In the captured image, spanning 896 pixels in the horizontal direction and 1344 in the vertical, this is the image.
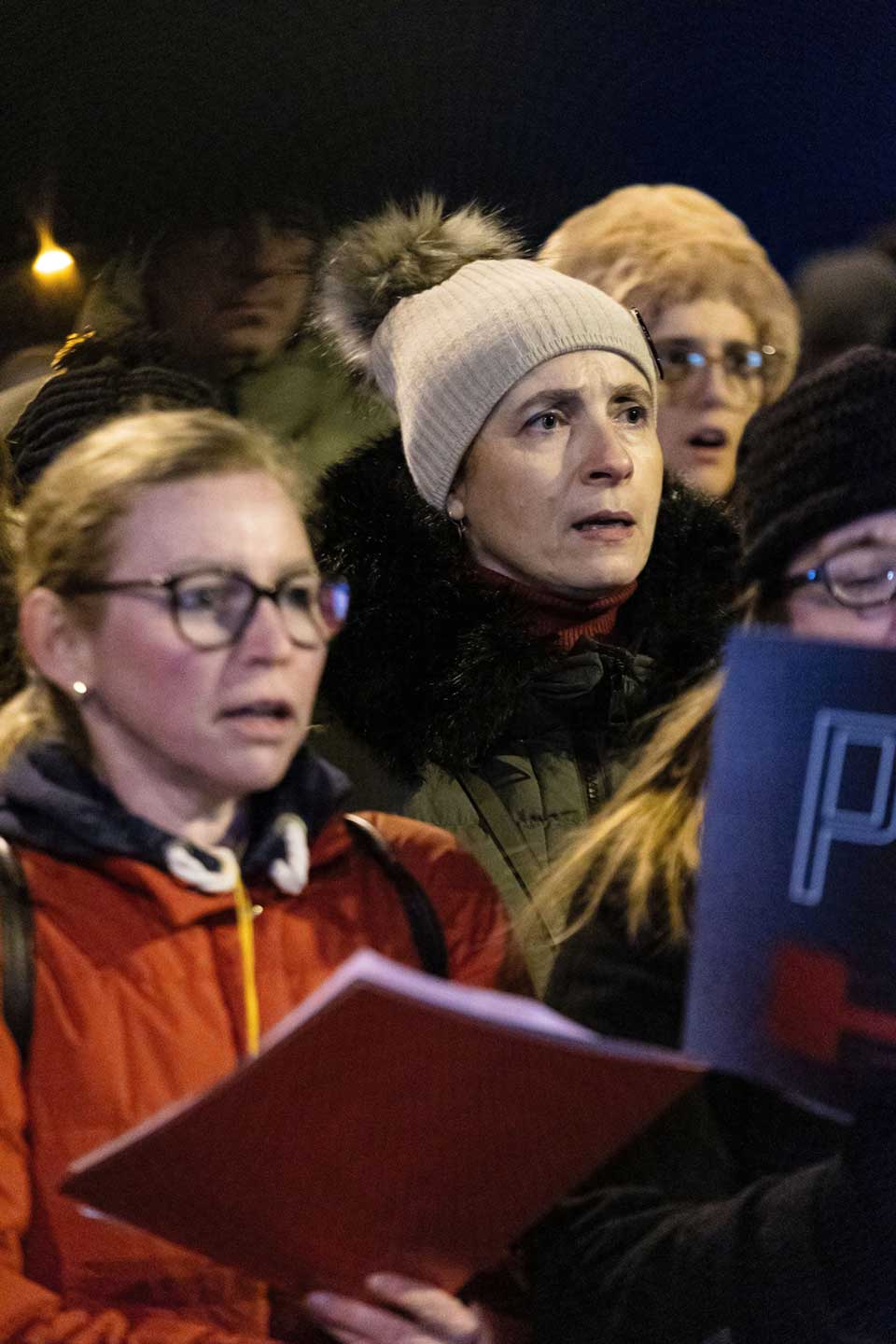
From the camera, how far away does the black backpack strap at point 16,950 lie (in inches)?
42.6

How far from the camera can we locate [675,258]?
57.3 inches

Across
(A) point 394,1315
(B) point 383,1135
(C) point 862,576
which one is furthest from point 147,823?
(C) point 862,576

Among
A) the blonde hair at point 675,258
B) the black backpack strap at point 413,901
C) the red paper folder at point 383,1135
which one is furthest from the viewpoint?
the blonde hair at point 675,258

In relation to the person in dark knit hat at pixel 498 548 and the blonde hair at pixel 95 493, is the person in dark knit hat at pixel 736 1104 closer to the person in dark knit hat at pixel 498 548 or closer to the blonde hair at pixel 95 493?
the person in dark knit hat at pixel 498 548

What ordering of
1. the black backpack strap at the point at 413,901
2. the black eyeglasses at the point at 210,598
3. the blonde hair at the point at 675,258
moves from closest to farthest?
the black eyeglasses at the point at 210,598 → the black backpack strap at the point at 413,901 → the blonde hair at the point at 675,258

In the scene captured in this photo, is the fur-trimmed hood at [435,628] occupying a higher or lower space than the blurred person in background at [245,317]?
lower

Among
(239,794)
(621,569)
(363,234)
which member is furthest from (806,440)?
(239,794)

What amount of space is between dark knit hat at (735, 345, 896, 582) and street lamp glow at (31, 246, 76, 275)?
0.57 m

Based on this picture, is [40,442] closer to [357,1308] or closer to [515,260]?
[515,260]

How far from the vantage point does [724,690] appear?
3.96ft

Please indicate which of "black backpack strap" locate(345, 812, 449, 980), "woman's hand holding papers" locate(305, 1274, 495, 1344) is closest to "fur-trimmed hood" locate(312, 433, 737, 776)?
"black backpack strap" locate(345, 812, 449, 980)

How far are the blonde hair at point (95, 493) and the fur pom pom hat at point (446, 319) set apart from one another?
21 centimetres

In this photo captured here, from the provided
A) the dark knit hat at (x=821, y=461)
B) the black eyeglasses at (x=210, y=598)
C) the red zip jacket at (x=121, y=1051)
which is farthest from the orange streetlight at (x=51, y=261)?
the dark knit hat at (x=821, y=461)

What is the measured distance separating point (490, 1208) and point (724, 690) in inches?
15.3
